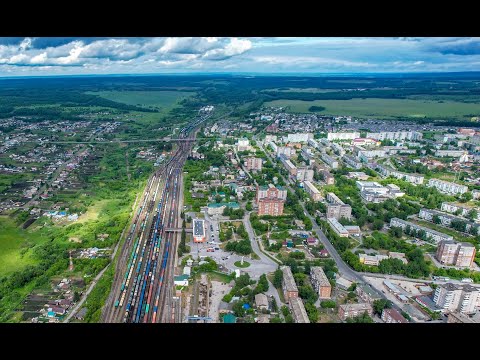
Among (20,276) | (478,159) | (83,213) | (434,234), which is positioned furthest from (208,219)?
(478,159)

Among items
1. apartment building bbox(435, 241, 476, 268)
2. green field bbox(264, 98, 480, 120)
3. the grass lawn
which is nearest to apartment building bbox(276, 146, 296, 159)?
apartment building bbox(435, 241, 476, 268)

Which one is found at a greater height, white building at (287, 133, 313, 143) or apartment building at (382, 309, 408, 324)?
white building at (287, 133, 313, 143)

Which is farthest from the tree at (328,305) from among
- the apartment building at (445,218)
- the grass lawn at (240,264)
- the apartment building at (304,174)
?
the apartment building at (304,174)

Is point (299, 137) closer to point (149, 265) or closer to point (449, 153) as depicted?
point (449, 153)

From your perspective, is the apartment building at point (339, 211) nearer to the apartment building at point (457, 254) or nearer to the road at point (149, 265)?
the apartment building at point (457, 254)

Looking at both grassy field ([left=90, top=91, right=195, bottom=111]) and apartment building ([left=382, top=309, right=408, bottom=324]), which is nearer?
apartment building ([left=382, top=309, right=408, bottom=324])

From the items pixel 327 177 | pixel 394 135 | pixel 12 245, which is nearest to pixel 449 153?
pixel 394 135

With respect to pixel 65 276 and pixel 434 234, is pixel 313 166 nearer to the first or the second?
pixel 434 234

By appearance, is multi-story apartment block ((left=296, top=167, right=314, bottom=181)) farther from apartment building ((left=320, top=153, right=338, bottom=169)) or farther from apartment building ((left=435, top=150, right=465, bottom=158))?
apartment building ((left=435, top=150, right=465, bottom=158))

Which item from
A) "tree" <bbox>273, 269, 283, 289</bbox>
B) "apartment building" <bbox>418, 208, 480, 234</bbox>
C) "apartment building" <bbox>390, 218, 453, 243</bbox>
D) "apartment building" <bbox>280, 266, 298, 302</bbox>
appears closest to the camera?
"apartment building" <bbox>280, 266, 298, 302</bbox>
